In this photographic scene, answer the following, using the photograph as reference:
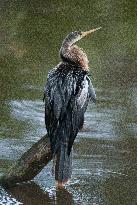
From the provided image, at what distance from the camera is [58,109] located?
722 centimetres

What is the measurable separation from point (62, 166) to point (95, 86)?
3.98m

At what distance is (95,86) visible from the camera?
1099cm

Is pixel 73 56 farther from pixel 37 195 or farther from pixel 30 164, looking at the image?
pixel 37 195

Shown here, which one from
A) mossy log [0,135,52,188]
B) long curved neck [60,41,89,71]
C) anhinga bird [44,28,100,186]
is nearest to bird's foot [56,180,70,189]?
anhinga bird [44,28,100,186]

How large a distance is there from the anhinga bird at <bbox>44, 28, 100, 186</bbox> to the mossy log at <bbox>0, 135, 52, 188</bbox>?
0.51 ft

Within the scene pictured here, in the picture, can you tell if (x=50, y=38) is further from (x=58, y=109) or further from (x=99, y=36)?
(x=58, y=109)

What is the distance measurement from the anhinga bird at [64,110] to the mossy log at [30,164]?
0.51ft

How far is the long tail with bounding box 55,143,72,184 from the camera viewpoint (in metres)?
7.12

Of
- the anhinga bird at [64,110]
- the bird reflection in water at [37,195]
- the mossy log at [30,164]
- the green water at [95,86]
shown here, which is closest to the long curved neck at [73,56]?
the anhinga bird at [64,110]

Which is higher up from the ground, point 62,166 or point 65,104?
point 65,104

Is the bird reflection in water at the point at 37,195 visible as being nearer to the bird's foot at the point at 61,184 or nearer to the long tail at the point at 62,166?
the bird's foot at the point at 61,184

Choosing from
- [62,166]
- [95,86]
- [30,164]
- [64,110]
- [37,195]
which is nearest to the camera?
[62,166]

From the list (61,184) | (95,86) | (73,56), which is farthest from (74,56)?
(95,86)

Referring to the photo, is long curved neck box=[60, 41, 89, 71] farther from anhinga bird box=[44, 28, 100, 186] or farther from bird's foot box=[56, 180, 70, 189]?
bird's foot box=[56, 180, 70, 189]
